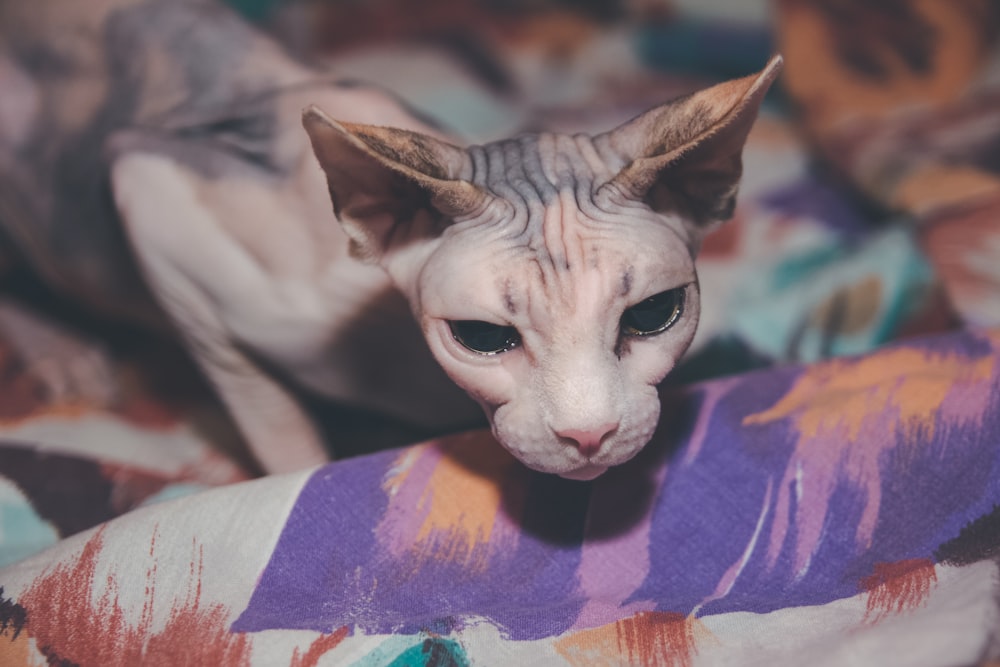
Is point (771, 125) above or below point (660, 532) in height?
above

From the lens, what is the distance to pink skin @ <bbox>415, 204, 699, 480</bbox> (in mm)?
652

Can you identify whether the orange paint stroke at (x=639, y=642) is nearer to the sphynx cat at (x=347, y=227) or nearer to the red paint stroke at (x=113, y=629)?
the sphynx cat at (x=347, y=227)

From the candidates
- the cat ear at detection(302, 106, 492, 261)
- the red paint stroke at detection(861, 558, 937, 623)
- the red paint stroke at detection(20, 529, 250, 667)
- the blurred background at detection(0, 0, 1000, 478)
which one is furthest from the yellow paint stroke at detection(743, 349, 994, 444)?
the red paint stroke at detection(20, 529, 250, 667)

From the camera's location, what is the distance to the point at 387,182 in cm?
72

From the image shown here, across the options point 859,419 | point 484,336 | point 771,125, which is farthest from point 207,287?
point 771,125

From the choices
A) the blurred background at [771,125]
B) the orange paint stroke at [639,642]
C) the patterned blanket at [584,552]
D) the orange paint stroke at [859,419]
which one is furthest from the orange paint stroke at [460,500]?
the blurred background at [771,125]

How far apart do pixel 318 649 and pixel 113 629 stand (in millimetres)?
159

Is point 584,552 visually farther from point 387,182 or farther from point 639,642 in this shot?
point 387,182

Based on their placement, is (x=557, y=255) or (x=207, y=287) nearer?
(x=557, y=255)

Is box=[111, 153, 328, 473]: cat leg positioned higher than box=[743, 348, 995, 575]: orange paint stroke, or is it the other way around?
box=[743, 348, 995, 575]: orange paint stroke

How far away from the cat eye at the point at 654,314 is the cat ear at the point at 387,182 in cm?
14

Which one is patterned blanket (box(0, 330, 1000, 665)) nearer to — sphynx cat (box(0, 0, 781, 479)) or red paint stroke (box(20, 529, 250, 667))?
red paint stroke (box(20, 529, 250, 667))

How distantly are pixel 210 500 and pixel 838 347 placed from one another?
2.58ft

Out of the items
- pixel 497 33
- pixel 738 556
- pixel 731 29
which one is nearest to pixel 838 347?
pixel 738 556
